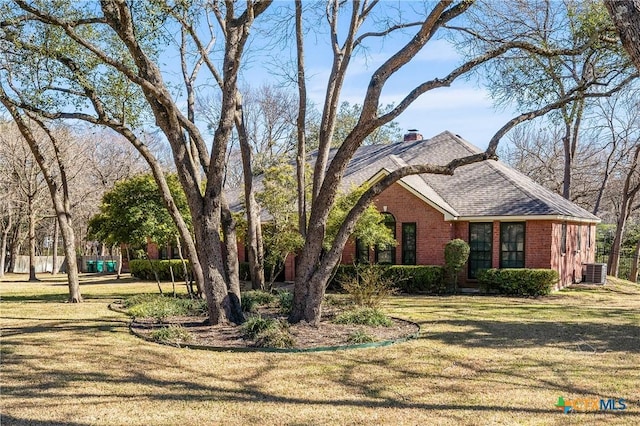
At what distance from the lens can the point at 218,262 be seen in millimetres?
11031

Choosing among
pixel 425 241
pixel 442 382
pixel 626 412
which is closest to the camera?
pixel 626 412

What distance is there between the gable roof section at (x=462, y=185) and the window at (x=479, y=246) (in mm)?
654

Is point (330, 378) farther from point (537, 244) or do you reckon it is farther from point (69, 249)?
point (537, 244)

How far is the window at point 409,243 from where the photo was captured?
69.3 ft

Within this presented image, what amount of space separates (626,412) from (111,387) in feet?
19.1

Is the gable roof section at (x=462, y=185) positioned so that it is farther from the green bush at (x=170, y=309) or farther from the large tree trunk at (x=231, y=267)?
the large tree trunk at (x=231, y=267)

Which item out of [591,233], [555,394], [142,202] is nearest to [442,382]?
[555,394]

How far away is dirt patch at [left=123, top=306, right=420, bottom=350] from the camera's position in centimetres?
950

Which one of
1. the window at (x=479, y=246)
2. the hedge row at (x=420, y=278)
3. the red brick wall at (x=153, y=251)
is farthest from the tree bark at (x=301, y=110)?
the red brick wall at (x=153, y=251)

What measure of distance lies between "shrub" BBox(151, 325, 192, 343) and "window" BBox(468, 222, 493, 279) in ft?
42.9

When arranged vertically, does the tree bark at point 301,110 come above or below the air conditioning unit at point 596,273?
above

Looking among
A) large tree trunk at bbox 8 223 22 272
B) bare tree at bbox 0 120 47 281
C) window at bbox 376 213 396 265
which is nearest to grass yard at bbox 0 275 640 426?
window at bbox 376 213 396 265

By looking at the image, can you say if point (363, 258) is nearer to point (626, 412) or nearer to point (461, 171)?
point (461, 171)

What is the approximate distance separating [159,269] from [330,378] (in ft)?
72.3
